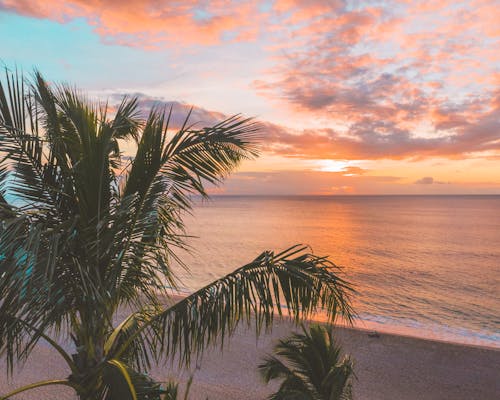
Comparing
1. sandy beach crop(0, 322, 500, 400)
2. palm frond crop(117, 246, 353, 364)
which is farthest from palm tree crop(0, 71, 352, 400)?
sandy beach crop(0, 322, 500, 400)

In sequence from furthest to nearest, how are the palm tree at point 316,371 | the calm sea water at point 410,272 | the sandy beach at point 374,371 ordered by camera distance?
the calm sea water at point 410,272 → the sandy beach at point 374,371 → the palm tree at point 316,371

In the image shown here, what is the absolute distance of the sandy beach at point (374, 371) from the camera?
10.0 metres

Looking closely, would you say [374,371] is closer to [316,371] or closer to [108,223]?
[316,371]

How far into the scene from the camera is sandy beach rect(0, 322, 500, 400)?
10.0 m

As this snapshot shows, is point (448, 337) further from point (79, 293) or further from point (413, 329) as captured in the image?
point (79, 293)

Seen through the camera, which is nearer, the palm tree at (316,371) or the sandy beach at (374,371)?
the palm tree at (316,371)

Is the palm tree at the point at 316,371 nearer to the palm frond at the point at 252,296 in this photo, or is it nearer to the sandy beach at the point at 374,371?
the palm frond at the point at 252,296

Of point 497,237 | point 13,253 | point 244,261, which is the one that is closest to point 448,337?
point 13,253

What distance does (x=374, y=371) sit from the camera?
11.4 m

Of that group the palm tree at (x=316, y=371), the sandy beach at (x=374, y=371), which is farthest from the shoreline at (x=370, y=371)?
the palm tree at (x=316, y=371)

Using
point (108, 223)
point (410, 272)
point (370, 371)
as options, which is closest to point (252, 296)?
point (108, 223)

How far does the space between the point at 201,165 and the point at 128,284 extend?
1.61 m

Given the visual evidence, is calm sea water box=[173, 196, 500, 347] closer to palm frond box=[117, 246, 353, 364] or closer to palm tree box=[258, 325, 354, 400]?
palm frond box=[117, 246, 353, 364]

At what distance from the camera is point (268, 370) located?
18.8ft
